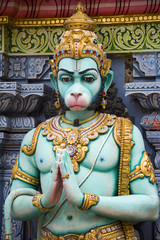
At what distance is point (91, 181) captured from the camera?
3.15 metres

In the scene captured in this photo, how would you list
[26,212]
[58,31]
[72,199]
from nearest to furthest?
[72,199]
[26,212]
[58,31]

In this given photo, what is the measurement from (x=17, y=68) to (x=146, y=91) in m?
0.90

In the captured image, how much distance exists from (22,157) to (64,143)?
0.30 m

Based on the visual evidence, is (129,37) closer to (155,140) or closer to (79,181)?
(155,140)

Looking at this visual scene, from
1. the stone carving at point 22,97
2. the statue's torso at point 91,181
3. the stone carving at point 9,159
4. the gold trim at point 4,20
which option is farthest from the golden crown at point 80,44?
the stone carving at point 9,159

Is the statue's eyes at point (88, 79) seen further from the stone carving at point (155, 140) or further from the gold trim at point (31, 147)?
the stone carving at point (155, 140)

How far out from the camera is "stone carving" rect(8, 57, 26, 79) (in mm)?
3865

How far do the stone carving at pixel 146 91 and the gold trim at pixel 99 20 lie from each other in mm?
449

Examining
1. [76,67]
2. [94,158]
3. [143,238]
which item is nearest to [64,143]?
[94,158]

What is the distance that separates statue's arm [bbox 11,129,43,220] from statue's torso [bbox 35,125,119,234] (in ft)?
0.37

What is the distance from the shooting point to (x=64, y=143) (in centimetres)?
325

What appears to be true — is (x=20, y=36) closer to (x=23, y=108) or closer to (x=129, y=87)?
(x=23, y=108)

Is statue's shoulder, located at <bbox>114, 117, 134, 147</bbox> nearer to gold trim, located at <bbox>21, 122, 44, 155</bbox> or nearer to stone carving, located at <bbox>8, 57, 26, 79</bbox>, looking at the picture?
gold trim, located at <bbox>21, 122, 44, 155</bbox>

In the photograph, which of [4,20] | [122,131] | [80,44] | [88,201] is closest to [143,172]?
[122,131]
